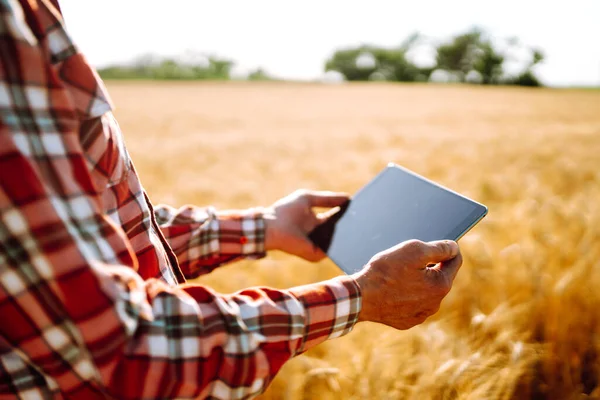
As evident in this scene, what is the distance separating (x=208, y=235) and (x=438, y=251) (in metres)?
0.52

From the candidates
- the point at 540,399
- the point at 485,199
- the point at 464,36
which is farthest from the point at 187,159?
the point at 464,36

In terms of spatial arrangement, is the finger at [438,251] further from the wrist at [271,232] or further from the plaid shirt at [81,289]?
the wrist at [271,232]

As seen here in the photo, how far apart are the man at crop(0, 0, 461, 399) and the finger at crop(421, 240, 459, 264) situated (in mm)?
139

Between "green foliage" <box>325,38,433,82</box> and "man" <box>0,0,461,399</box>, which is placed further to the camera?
"green foliage" <box>325,38,433,82</box>

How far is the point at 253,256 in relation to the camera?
40.2 inches

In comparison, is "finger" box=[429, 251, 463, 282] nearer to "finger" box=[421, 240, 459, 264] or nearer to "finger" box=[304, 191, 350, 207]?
"finger" box=[421, 240, 459, 264]

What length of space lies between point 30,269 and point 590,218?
75.3 inches

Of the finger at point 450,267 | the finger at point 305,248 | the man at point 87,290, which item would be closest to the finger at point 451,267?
the finger at point 450,267

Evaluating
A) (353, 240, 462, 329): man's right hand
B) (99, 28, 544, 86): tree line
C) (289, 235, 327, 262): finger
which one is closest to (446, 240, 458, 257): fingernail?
(353, 240, 462, 329): man's right hand

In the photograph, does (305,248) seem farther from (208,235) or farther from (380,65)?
(380,65)

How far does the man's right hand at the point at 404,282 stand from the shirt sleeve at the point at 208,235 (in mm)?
403

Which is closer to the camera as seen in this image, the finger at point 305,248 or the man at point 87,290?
the man at point 87,290

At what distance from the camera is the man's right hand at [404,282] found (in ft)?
2.07

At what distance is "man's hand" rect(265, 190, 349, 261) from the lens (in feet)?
3.33
